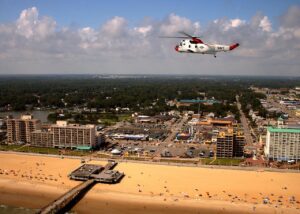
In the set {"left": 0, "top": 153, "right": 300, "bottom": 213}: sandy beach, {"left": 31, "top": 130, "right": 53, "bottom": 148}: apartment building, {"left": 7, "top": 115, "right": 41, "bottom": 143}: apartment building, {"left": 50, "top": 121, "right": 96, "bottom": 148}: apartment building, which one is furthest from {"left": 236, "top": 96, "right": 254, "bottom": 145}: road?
{"left": 7, "top": 115, "right": 41, "bottom": 143}: apartment building

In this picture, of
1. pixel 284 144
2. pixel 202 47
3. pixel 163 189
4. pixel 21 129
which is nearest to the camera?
pixel 202 47

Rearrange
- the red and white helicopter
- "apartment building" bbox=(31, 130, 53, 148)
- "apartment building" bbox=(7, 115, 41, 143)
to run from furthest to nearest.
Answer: "apartment building" bbox=(7, 115, 41, 143) → "apartment building" bbox=(31, 130, 53, 148) → the red and white helicopter

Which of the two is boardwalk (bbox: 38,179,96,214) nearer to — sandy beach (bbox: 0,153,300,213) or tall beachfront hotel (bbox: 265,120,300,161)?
sandy beach (bbox: 0,153,300,213)

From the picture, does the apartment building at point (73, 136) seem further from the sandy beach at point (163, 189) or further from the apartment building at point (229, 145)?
the apartment building at point (229, 145)

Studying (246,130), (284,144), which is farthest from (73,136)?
(246,130)

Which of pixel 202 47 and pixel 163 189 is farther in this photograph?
pixel 163 189

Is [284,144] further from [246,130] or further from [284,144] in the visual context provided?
[246,130]

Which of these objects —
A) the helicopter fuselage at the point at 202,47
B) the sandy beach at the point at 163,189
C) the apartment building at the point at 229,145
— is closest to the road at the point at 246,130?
the apartment building at the point at 229,145

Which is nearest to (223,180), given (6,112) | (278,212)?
(278,212)
